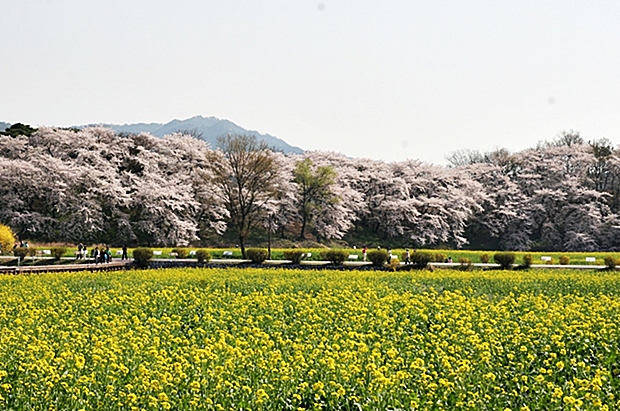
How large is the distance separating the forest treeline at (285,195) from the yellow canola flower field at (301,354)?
2848 cm

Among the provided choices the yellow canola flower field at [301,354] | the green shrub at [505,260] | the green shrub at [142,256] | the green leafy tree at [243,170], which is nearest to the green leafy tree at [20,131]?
the green leafy tree at [243,170]

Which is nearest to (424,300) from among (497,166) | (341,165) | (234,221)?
(234,221)

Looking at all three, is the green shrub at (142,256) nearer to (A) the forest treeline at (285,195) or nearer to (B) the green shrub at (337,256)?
(A) the forest treeline at (285,195)

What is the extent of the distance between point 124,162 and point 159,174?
3.33 meters

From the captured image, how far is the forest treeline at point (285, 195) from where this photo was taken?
46281mm

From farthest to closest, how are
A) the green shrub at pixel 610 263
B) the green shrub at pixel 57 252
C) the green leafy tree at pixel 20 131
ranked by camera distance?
the green leafy tree at pixel 20 131 → the green shrub at pixel 57 252 → the green shrub at pixel 610 263

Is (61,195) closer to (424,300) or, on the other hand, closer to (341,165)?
(341,165)

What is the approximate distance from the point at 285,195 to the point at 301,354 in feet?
156

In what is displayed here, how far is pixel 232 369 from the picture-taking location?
7219mm

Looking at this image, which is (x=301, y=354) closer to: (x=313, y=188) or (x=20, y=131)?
(x=313, y=188)

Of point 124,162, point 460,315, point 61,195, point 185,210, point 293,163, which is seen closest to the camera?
point 460,315

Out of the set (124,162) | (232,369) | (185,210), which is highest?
(124,162)

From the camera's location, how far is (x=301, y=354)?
24.7 ft

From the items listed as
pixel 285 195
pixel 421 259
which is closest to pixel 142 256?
pixel 421 259
